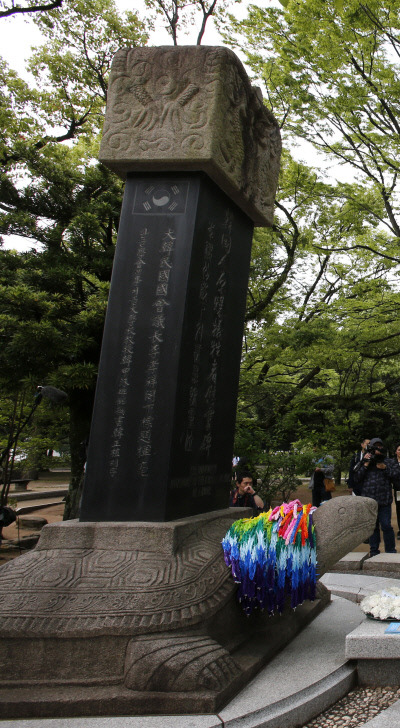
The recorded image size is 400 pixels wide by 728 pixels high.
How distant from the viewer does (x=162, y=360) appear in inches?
158

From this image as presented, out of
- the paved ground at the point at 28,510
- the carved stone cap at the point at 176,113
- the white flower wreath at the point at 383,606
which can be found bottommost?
the paved ground at the point at 28,510

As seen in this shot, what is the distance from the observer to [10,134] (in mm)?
10695

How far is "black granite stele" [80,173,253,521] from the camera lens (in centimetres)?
388

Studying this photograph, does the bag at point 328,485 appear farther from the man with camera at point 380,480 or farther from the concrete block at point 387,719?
the concrete block at point 387,719

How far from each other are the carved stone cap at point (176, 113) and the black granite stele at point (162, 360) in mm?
170

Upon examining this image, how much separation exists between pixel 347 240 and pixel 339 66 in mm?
3833

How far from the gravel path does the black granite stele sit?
58.0 inches

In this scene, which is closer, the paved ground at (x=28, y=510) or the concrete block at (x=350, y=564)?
the concrete block at (x=350, y=564)

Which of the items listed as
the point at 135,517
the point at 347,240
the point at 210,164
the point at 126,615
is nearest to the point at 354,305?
the point at 347,240

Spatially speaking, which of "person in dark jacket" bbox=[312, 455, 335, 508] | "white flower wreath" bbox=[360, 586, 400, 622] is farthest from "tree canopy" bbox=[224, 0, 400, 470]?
"white flower wreath" bbox=[360, 586, 400, 622]

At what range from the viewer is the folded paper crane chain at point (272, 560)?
11.1 feet

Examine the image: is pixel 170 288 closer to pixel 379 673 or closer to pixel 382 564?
pixel 379 673

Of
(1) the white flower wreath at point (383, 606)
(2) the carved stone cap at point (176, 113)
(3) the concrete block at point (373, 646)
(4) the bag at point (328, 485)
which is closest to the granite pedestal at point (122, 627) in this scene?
(3) the concrete block at point (373, 646)

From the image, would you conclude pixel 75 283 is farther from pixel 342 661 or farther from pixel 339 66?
pixel 342 661
